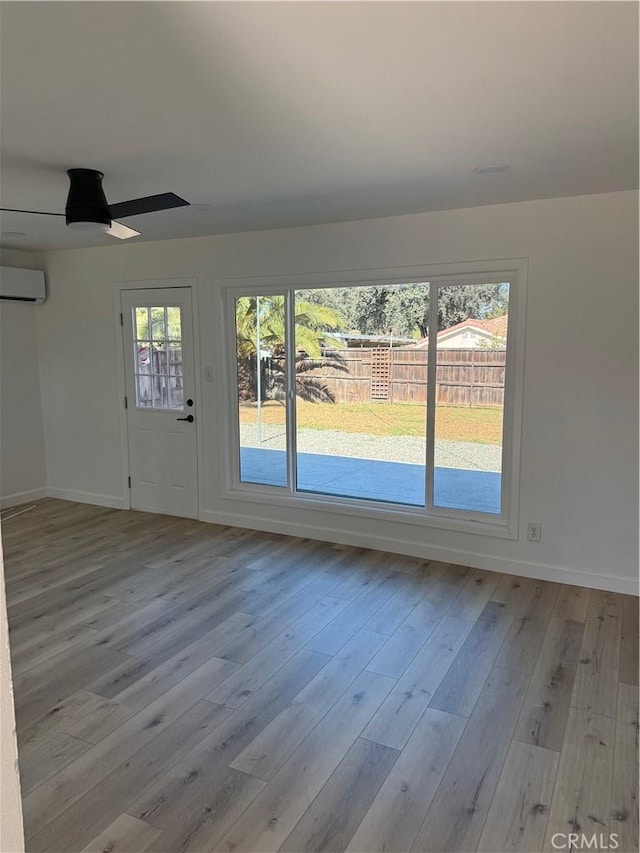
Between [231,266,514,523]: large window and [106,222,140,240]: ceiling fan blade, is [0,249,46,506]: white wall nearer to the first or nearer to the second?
[231,266,514,523]: large window

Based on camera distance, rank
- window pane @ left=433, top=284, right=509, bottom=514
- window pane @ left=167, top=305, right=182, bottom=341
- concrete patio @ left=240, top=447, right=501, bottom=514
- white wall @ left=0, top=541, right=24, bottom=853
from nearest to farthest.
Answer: white wall @ left=0, top=541, right=24, bottom=853 < window pane @ left=433, top=284, right=509, bottom=514 < concrete patio @ left=240, top=447, right=501, bottom=514 < window pane @ left=167, top=305, right=182, bottom=341

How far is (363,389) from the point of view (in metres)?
4.69

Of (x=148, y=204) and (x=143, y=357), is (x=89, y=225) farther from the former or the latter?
(x=143, y=357)

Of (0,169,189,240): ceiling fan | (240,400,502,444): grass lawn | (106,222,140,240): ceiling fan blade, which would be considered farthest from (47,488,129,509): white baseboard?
(0,169,189,240): ceiling fan

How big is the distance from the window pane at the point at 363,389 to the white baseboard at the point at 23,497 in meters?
2.96

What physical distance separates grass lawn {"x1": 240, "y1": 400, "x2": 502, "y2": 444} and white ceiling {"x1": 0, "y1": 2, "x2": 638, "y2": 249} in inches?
58.6

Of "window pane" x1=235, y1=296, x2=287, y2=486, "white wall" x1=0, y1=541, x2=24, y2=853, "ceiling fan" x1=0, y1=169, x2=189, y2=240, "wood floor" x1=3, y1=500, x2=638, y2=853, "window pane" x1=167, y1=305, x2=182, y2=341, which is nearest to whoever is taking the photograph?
"white wall" x1=0, y1=541, x2=24, y2=853

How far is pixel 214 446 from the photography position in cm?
501

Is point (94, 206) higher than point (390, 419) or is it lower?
higher

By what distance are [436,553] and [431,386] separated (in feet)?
3.99

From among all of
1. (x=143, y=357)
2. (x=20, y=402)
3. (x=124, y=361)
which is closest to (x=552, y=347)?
(x=143, y=357)

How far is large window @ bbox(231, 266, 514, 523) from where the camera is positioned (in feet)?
13.0

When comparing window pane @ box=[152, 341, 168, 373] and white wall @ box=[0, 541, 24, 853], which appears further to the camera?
window pane @ box=[152, 341, 168, 373]

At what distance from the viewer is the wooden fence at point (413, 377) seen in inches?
155
